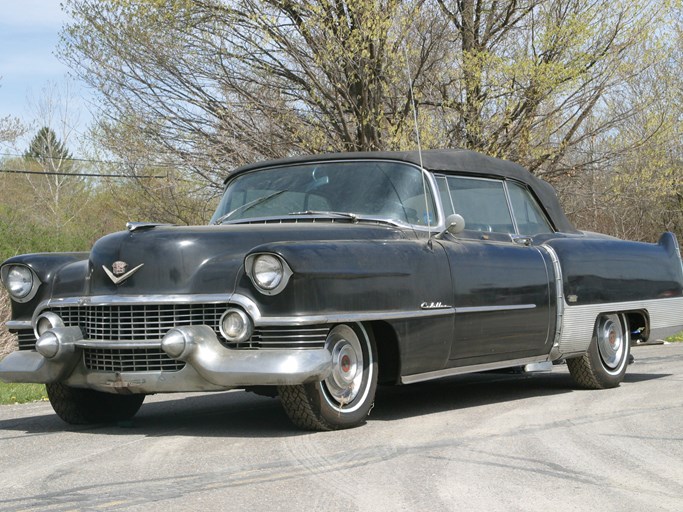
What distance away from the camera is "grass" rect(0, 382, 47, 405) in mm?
9344

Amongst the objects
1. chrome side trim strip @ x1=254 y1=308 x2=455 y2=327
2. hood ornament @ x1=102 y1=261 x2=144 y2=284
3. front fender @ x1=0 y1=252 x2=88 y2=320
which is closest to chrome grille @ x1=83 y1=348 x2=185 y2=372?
hood ornament @ x1=102 y1=261 x2=144 y2=284

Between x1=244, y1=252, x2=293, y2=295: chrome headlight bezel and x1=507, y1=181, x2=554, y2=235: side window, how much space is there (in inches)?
124

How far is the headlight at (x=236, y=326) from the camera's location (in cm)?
607

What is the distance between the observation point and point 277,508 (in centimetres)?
440

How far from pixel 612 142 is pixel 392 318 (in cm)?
1285

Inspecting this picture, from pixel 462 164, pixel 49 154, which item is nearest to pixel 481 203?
A: pixel 462 164

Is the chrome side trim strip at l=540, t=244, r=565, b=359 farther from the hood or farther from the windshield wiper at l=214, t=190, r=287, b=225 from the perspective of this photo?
the windshield wiper at l=214, t=190, r=287, b=225

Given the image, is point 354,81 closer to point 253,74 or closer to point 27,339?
point 253,74

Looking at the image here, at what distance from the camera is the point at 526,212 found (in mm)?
8938

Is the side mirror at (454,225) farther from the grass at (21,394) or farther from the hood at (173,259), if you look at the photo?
the grass at (21,394)

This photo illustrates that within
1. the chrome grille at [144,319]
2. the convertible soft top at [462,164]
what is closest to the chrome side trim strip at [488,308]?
the convertible soft top at [462,164]

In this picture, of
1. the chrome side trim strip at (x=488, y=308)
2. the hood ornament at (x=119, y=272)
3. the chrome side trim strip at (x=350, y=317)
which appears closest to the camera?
the chrome side trim strip at (x=350, y=317)

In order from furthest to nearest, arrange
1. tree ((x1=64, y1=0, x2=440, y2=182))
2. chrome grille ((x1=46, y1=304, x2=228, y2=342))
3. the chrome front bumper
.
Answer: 1. tree ((x1=64, y1=0, x2=440, y2=182))
2. chrome grille ((x1=46, y1=304, x2=228, y2=342))
3. the chrome front bumper

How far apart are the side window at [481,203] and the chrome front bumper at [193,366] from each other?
7.82 ft
